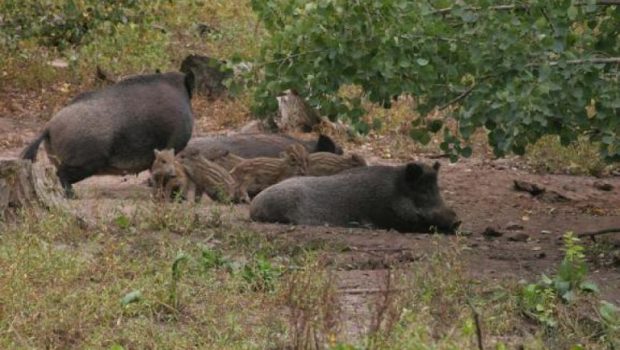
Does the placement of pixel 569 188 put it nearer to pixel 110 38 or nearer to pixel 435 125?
pixel 435 125

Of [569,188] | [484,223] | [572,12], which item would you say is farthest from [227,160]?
[572,12]

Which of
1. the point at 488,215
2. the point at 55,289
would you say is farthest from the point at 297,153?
the point at 55,289

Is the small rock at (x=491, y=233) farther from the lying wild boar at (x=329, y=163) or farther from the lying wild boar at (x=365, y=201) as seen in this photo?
the lying wild boar at (x=329, y=163)

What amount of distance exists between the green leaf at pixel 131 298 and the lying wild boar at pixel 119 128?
516 centimetres

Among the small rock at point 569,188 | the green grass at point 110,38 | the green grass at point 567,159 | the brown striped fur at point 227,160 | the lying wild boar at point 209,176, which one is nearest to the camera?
the lying wild boar at point 209,176

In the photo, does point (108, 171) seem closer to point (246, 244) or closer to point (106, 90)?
point (106, 90)

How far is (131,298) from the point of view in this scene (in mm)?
7199

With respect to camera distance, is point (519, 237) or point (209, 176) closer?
point (519, 237)

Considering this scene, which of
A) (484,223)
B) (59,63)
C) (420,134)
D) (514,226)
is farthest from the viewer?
(59,63)

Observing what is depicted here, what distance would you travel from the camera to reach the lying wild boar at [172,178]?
12.0m

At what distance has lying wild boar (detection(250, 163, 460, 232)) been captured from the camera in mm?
10789

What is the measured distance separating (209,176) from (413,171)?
193 cm

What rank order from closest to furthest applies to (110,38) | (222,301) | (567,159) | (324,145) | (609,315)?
(609,315)
(222,301)
(324,145)
(567,159)
(110,38)

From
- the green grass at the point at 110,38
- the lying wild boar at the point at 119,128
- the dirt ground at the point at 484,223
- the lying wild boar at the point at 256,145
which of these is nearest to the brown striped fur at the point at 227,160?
the lying wild boar at the point at 256,145
